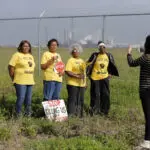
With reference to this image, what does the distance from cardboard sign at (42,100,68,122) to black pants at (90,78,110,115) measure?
793mm

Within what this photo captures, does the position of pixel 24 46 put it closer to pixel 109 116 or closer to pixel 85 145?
pixel 109 116

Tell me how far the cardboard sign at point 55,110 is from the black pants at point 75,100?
299mm

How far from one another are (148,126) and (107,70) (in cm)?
268

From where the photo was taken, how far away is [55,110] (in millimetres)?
8781

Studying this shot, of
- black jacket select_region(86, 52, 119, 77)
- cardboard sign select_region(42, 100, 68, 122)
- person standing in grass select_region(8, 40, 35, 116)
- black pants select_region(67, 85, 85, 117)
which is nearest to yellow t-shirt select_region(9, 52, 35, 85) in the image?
person standing in grass select_region(8, 40, 35, 116)

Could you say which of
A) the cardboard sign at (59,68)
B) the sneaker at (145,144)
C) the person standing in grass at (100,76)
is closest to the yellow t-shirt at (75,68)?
the cardboard sign at (59,68)

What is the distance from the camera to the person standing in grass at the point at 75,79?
913 centimetres

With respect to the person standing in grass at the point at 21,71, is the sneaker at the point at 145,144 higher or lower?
lower

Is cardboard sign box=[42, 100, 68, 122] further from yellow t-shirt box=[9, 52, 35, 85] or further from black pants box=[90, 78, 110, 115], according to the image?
black pants box=[90, 78, 110, 115]

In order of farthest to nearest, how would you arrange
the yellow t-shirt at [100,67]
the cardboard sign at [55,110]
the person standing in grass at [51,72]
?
the yellow t-shirt at [100,67], the person standing in grass at [51,72], the cardboard sign at [55,110]

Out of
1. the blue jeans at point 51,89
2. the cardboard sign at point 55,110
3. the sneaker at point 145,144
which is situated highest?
the blue jeans at point 51,89

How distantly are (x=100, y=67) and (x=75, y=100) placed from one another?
2.70ft

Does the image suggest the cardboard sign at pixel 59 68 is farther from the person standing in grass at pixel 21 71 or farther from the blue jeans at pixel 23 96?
the blue jeans at pixel 23 96

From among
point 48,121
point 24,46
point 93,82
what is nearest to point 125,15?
point 93,82
